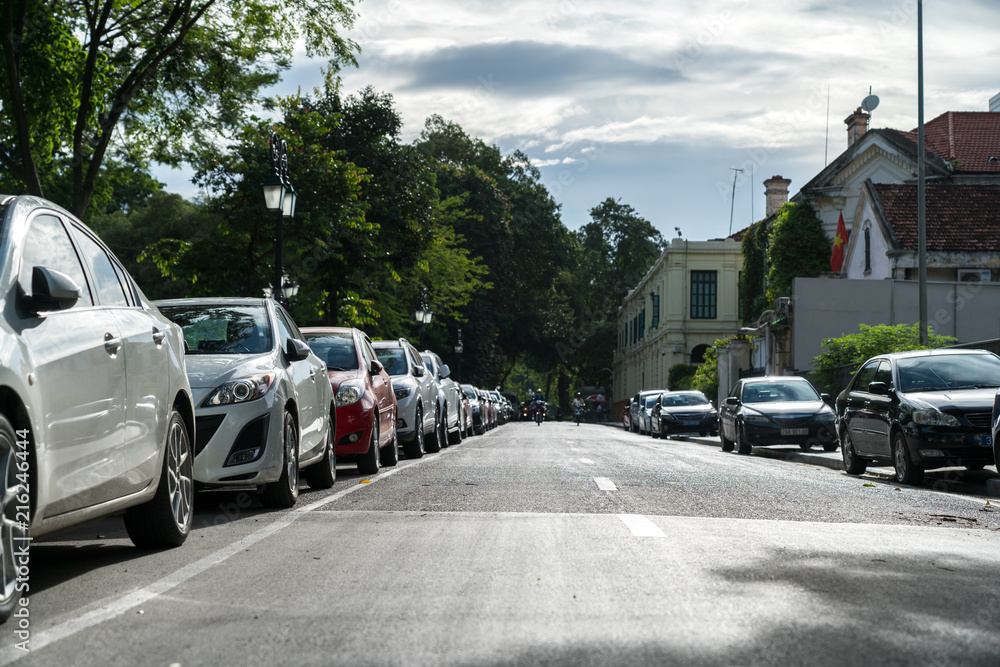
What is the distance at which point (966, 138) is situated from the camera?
43719 millimetres

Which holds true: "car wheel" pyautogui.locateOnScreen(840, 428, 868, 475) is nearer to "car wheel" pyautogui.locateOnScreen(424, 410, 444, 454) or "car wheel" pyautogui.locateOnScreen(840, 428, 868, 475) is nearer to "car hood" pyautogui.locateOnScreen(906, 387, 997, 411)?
"car hood" pyautogui.locateOnScreen(906, 387, 997, 411)

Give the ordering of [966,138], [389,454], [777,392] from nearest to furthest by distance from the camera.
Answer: [389,454]
[777,392]
[966,138]

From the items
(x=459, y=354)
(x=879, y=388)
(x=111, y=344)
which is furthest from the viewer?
(x=459, y=354)

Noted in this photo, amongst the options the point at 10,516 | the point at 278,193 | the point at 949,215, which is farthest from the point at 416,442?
the point at 949,215

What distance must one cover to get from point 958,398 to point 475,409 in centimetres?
2202

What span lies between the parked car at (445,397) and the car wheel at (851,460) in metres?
7.13

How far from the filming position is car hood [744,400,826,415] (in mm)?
20844

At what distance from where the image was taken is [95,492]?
5281mm

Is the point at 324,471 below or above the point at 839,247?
below

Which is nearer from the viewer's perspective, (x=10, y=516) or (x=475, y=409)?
(x=10, y=516)

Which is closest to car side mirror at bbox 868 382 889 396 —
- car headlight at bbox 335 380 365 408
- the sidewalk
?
the sidewalk

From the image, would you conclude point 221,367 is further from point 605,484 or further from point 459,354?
point 459,354

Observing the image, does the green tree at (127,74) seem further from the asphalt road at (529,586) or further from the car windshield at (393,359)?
the asphalt road at (529,586)

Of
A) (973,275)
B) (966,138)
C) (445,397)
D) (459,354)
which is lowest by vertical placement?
(445,397)
